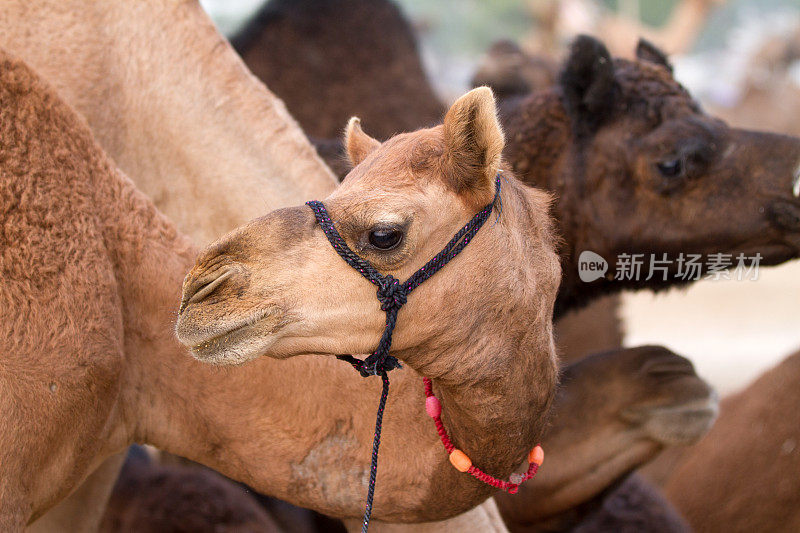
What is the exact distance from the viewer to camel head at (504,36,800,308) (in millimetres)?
3482

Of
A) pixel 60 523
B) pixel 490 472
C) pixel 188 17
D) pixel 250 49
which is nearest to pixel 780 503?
pixel 490 472

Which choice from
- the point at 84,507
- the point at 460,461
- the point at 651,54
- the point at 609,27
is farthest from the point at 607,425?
the point at 609,27

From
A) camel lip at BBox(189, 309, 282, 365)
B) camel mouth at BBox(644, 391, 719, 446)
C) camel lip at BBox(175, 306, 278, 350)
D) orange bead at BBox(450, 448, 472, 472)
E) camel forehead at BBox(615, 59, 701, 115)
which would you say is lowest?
camel mouth at BBox(644, 391, 719, 446)

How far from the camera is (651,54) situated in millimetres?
4133

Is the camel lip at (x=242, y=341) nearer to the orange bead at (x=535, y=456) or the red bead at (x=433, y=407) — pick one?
the red bead at (x=433, y=407)

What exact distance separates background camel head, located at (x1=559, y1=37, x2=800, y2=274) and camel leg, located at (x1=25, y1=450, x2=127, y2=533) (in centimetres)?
200

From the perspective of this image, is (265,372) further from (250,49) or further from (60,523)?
(250,49)

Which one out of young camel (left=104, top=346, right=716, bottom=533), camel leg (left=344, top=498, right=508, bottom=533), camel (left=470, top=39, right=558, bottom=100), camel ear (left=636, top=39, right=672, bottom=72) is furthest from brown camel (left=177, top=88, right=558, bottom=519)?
camel (left=470, top=39, right=558, bottom=100)

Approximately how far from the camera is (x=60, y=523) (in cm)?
285

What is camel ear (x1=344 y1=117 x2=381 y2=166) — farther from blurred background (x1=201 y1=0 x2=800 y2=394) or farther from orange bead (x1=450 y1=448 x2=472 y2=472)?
blurred background (x1=201 y1=0 x2=800 y2=394)

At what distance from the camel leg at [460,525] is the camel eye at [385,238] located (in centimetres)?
106

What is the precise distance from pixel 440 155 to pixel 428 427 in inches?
28.4

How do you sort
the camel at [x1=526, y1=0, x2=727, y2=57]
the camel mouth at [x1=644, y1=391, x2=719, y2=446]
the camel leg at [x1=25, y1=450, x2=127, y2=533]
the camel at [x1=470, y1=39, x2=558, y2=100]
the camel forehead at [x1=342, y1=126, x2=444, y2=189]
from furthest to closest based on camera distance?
the camel at [x1=526, y1=0, x2=727, y2=57], the camel at [x1=470, y1=39, x2=558, y2=100], the camel mouth at [x1=644, y1=391, x2=719, y2=446], the camel leg at [x1=25, y1=450, x2=127, y2=533], the camel forehead at [x1=342, y1=126, x2=444, y2=189]

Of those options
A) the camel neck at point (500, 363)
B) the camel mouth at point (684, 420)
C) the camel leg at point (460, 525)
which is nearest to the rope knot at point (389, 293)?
the camel neck at point (500, 363)
